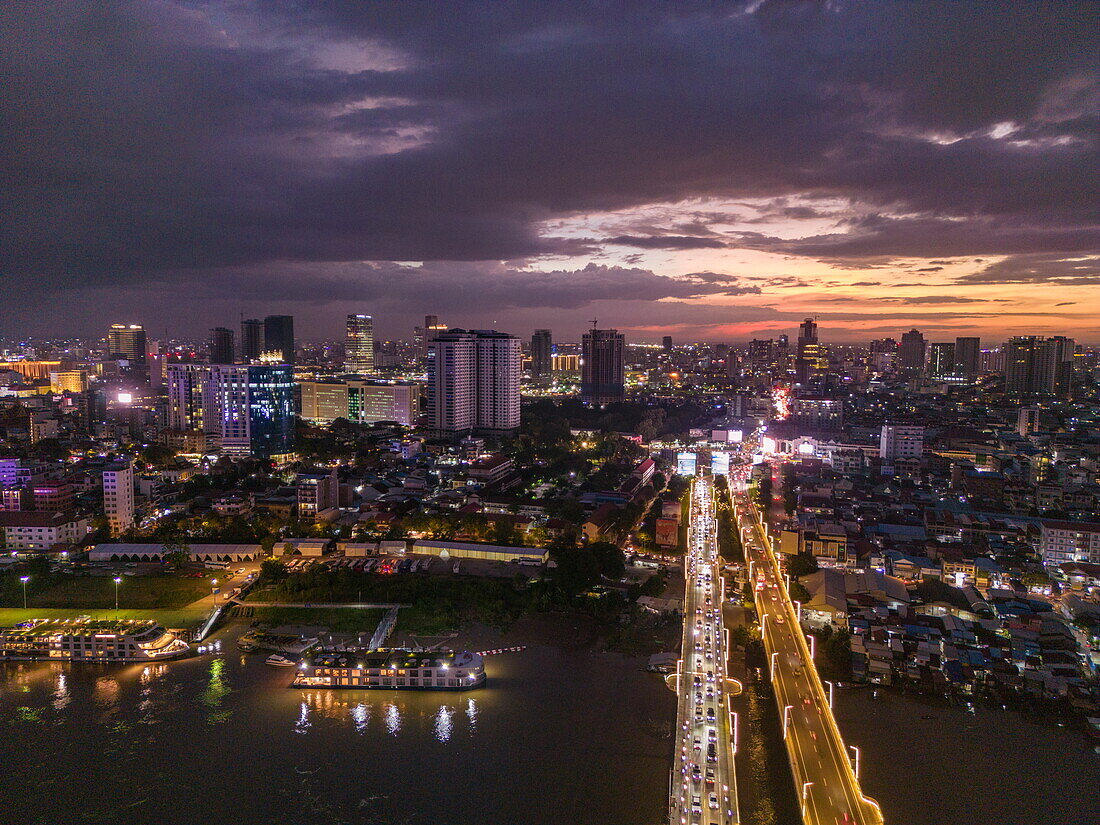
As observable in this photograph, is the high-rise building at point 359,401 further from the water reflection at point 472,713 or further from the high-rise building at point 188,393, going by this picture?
the water reflection at point 472,713

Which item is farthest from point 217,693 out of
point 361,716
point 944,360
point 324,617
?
point 944,360

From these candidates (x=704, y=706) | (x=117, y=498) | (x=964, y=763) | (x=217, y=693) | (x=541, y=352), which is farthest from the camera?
(x=541, y=352)

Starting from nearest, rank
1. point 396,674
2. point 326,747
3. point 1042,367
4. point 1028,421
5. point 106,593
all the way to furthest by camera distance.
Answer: point 326,747, point 396,674, point 106,593, point 1028,421, point 1042,367

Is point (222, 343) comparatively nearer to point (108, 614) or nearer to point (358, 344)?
point (358, 344)

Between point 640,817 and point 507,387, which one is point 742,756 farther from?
point 507,387

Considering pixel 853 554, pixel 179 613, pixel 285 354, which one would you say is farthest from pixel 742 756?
pixel 285 354
